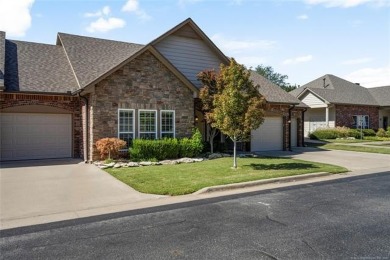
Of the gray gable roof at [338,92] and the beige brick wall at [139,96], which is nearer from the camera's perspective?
the beige brick wall at [139,96]

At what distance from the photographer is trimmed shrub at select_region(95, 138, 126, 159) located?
46.6 feet

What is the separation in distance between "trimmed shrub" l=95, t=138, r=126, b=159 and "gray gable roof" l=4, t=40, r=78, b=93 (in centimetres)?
370

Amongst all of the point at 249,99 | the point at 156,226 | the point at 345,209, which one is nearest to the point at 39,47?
the point at 249,99

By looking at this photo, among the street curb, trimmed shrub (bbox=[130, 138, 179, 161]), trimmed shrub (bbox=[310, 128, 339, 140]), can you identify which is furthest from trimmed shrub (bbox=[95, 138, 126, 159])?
trimmed shrub (bbox=[310, 128, 339, 140])

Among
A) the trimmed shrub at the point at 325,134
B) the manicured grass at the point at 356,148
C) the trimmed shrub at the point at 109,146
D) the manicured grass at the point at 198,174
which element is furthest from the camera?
the trimmed shrub at the point at 325,134

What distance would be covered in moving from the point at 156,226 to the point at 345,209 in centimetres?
438

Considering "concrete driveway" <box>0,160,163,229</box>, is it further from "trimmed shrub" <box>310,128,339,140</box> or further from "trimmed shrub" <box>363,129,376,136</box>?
"trimmed shrub" <box>363,129,376,136</box>

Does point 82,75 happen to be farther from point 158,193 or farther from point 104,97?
point 158,193

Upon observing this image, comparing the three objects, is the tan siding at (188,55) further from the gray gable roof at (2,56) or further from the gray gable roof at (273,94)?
the gray gable roof at (2,56)

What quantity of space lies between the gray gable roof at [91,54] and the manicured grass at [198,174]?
18.4ft

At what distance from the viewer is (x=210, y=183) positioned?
10.0 meters

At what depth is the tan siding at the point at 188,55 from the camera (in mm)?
19656

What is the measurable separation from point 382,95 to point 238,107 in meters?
32.2

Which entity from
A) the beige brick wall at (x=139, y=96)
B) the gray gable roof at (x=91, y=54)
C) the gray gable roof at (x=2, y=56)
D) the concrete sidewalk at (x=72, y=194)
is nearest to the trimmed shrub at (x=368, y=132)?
the concrete sidewalk at (x=72, y=194)
